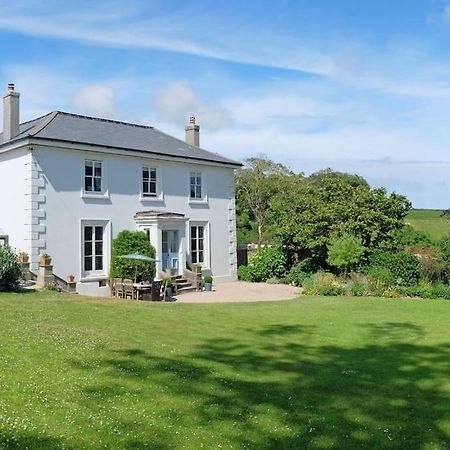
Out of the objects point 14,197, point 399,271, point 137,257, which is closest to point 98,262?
point 137,257

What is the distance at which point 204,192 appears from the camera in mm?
29953

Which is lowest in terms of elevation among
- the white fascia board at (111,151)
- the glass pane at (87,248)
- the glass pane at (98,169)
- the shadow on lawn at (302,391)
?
the shadow on lawn at (302,391)

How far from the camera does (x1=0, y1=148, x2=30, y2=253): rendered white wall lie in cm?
2281

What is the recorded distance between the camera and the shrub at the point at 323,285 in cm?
2435

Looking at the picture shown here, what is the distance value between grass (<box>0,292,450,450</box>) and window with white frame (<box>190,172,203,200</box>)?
1415 cm

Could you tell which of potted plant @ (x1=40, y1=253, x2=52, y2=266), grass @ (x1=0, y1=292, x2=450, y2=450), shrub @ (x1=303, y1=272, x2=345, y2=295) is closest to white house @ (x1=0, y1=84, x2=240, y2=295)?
potted plant @ (x1=40, y1=253, x2=52, y2=266)

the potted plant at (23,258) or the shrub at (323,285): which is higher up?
the potted plant at (23,258)

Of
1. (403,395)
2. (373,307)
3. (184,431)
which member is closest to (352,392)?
(403,395)

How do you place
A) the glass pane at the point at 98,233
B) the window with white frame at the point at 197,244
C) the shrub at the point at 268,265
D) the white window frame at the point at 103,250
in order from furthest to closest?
1. the shrub at the point at 268,265
2. the window with white frame at the point at 197,244
3. the glass pane at the point at 98,233
4. the white window frame at the point at 103,250

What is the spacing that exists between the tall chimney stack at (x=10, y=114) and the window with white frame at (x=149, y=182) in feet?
20.5

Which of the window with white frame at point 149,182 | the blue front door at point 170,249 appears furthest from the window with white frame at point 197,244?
the window with white frame at point 149,182

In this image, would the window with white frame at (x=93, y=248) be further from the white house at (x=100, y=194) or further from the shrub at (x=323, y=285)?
the shrub at (x=323, y=285)

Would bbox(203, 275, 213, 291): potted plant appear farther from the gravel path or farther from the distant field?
the distant field

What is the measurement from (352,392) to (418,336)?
6.04 m
